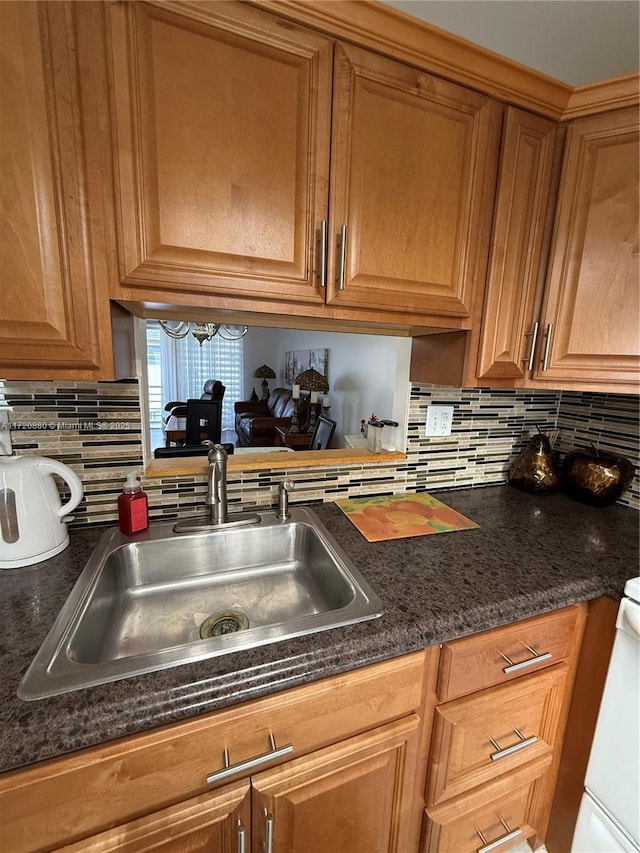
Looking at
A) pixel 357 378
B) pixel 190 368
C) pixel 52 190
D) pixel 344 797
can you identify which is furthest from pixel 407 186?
pixel 190 368

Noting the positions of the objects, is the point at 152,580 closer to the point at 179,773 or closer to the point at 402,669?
the point at 179,773

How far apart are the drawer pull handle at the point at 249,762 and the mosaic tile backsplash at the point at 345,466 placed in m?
0.63

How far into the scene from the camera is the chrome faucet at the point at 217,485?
3.33 feet

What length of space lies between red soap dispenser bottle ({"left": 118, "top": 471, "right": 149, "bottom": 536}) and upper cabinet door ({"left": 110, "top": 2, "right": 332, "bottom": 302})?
20.9 inches

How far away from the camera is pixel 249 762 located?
606mm

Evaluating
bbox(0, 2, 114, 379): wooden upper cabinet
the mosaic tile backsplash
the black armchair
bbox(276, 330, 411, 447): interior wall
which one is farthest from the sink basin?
the black armchair

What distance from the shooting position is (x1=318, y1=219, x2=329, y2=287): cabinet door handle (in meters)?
0.81

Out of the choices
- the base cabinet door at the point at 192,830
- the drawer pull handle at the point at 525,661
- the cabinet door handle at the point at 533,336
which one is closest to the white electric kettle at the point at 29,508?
the base cabinet door at the point at 192,830

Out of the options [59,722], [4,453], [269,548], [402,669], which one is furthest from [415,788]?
[4,453]

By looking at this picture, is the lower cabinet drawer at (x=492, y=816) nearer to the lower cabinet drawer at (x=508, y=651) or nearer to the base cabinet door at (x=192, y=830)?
the lower cabinet drawer at (x=508, y=651)

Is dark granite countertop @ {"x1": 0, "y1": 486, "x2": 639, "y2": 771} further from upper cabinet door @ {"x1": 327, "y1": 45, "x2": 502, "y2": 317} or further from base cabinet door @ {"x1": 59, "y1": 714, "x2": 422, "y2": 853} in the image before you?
upper cabinet door @ {"x1": 327, "y1": 45, "x2": 502, "y2": 317}

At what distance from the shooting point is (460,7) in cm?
92

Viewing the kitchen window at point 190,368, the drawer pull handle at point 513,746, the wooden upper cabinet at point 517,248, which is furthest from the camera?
the kitchen window at point 190,368

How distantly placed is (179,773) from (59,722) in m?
0.21
